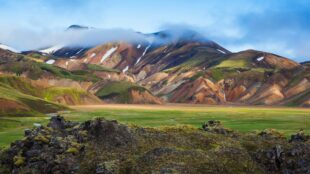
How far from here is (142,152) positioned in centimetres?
2855

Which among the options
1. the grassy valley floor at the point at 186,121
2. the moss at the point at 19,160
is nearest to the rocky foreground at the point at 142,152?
the moss at the point at 19,160

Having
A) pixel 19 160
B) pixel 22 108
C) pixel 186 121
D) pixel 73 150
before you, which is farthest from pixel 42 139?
pixel 22 108

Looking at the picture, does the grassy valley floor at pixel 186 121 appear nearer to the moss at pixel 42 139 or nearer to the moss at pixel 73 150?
the moss at pixel 42 139

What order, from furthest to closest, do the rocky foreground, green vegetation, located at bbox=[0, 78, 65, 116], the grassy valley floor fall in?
green vegetation, located at bbox=[0, 78, 65, 116] < the grassy valley floor < the rocky foreground

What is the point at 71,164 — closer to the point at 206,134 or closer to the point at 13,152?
the point at 13,152

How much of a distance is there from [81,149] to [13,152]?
4.92 meters

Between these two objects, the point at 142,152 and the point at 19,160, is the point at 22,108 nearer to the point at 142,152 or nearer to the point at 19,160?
the point at 19,160

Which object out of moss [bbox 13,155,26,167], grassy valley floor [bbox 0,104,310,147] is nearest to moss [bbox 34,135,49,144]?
moss [bbox 13,155,26,167]

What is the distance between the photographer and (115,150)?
2875 cm

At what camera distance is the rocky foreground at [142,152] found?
27062 mm

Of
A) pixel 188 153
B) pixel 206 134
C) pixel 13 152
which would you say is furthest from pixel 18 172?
pixel 206 134

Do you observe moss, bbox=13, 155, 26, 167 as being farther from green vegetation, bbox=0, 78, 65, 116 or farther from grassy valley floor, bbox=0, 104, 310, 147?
green vegetation, bbox=0, 78, 65, 116

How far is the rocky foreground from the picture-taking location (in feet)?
88.8

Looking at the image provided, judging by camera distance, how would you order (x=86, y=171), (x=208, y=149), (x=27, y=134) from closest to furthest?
(x=86, y=171) < (x=208, y=149) < (x=27, y=134)
